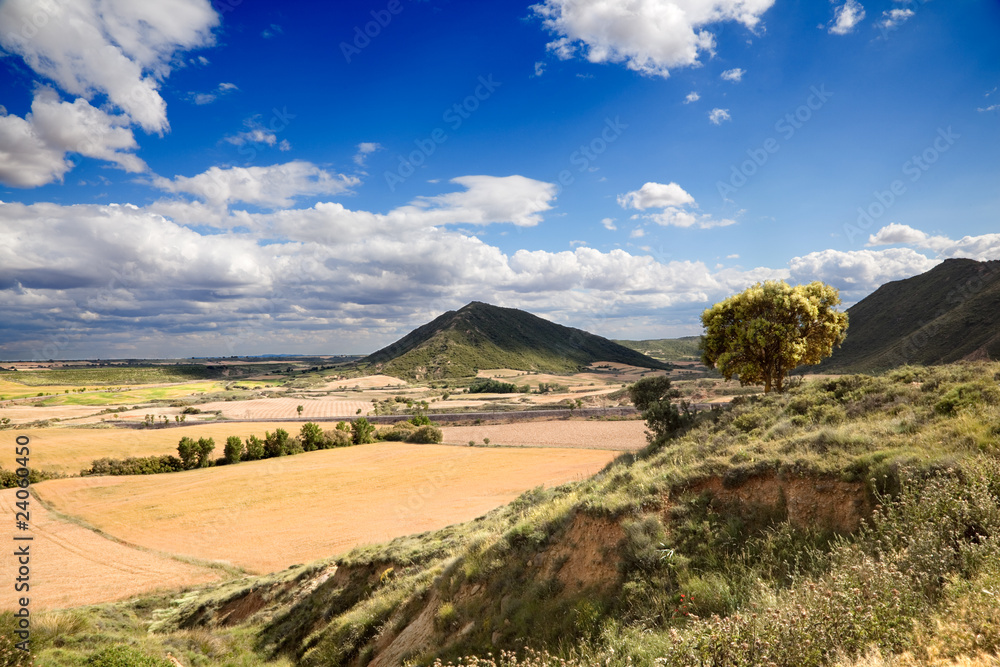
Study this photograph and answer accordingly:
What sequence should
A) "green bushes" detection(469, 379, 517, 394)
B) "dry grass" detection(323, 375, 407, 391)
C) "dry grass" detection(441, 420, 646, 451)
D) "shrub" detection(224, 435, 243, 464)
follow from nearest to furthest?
"shrub" detection(224, 435, 243, 464) → "dry grass" detection(441, 420, 646, 451) → "green bushes" detection(469, 379, 517, 394) → "dry grass" detection(323, 375, 407, 391)

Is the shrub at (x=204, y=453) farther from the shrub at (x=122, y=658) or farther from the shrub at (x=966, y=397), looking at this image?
the shrub at (x=966, y=397)

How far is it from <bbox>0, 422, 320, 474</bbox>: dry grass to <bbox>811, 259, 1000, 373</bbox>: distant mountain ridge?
7840 cm

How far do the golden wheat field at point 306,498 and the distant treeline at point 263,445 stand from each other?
240 centimetres

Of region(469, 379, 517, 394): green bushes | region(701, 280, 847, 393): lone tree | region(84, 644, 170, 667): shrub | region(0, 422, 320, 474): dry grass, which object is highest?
region(701, 280, 847, 393): lone tree

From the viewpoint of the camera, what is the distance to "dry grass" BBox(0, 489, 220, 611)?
61.0ft

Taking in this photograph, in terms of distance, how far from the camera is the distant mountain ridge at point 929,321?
48.5 metres

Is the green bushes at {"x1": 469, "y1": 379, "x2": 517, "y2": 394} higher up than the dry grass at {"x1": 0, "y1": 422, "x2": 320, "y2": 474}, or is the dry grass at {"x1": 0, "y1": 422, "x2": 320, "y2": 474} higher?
the green bushes at {"x1": 469, "y1": 379, "x2": 517, "y2": 394}

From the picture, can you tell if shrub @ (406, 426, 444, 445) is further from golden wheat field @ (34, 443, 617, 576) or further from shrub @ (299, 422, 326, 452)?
shrub @ (299, 422, 326, 452)

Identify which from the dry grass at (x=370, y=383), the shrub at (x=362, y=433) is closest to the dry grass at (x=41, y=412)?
the dry grass at (x=370, y=383)

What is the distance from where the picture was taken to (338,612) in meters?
13.0

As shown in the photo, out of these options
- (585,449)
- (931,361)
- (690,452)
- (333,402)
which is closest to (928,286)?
(931,361)

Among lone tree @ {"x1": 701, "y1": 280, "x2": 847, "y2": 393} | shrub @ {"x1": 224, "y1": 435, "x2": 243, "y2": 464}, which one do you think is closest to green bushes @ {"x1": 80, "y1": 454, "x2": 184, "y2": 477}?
shrub @ {"x1": 224, "y1": 435, "x2": 243, "y2": 464}

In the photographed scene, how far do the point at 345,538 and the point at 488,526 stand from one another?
13.0m

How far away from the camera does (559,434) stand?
56.7 metres
